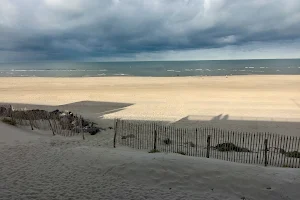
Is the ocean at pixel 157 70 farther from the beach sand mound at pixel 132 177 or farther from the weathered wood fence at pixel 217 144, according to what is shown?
the beach sand mound at pixel 132 177

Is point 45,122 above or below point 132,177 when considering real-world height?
above

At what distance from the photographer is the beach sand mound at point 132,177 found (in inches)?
293

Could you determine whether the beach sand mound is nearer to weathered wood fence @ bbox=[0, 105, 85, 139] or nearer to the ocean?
weathered wood fence @ bbox=[0, 105, 85, 139]

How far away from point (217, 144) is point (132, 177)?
211 inches

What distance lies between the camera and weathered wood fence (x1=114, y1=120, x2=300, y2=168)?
10742 mm

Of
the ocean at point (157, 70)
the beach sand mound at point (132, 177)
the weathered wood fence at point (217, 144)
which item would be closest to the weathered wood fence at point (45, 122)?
the weathered wood fence at point (217, 144)

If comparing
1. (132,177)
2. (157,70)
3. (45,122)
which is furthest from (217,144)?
(157,70)

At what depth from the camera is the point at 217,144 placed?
1262 centimetres

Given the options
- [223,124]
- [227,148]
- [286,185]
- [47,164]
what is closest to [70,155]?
[47,164]

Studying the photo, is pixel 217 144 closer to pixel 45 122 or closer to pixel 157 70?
pixel 45 122

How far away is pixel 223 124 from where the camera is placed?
16.5 meters

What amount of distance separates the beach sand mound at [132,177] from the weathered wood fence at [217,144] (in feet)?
5.11

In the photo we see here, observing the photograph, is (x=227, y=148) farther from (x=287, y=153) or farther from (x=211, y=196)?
(x=211, y=196)

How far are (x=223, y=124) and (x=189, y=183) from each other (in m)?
9.06
